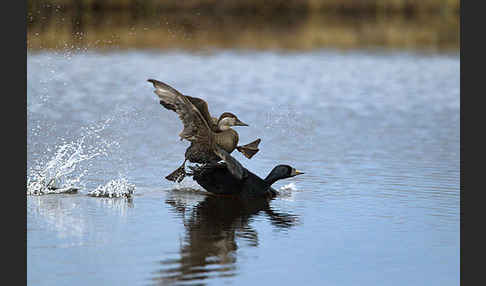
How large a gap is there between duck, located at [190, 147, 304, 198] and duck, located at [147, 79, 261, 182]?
0.12m

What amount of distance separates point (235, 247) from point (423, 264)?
158 cm

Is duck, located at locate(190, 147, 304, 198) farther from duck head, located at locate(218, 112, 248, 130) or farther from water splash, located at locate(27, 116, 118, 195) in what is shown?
water splash, located at locate(27, 116, 118, 195)

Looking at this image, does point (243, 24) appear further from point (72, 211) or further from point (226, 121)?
point (72, 211)

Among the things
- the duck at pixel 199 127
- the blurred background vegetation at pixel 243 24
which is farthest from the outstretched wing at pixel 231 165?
the blurred background vegetation at pixel 243 24

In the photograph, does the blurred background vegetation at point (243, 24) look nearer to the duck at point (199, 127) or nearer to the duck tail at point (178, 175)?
the duck tail at point (178, 175)

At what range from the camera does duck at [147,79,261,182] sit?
1003cm

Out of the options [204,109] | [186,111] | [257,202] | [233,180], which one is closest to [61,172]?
[186,111]

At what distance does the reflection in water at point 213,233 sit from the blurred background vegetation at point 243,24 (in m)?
15.5

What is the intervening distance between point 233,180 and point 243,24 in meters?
29.0

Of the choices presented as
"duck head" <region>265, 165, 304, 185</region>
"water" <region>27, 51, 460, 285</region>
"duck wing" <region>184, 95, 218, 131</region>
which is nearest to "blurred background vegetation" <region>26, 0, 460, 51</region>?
"water" <region>27, 51, 460, 285</region>

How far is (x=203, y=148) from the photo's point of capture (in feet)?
33.7

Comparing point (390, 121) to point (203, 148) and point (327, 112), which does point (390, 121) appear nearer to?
point (327, 112)

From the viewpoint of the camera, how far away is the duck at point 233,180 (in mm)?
10250

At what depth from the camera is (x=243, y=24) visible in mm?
38781
